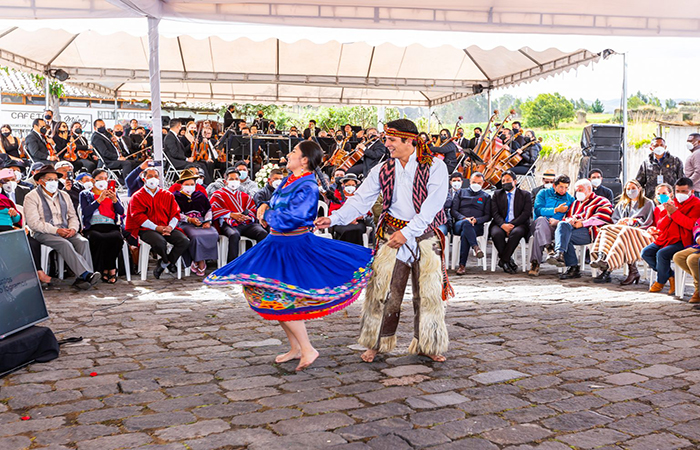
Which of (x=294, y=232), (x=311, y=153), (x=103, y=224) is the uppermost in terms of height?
(x=311, y=153)

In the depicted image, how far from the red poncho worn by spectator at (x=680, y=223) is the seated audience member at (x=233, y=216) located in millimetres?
4918

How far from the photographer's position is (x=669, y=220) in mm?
7410

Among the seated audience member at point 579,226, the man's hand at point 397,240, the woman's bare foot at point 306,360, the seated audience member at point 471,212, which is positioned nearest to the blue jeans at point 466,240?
the seated audience member at point 471,212

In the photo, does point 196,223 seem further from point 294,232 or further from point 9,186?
point 294,232

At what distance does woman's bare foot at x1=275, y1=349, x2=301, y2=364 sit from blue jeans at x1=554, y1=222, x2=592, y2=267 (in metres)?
5.12

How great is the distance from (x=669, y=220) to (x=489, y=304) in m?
2.52

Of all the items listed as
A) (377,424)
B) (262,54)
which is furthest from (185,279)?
(262,54)

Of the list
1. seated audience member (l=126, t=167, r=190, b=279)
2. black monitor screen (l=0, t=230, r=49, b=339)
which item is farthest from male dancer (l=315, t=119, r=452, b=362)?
seated audience member (l=126, t=167, r=190, b=279)

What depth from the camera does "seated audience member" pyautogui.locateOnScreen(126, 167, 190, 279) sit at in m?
8.09

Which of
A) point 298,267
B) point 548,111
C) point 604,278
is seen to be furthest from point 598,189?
point 548,111

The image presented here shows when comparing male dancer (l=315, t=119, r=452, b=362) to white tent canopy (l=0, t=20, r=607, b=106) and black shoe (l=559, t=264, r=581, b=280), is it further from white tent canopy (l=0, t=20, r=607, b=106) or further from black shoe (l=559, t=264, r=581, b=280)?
white tent canopy (l=0, t=20, r=607, b=106)

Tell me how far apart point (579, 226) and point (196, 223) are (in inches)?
198

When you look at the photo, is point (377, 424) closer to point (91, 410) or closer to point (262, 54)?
point (91, 410)

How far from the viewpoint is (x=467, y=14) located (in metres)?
8.77
